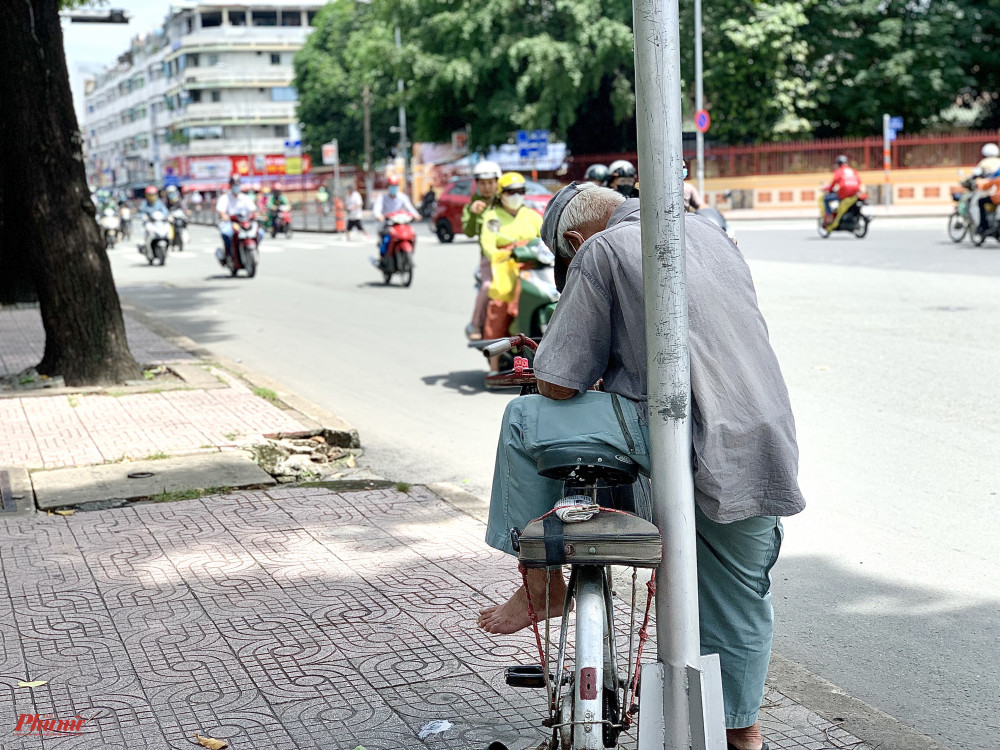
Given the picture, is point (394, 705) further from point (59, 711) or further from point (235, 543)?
point (235, 543)

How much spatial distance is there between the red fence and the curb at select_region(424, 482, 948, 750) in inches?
1255

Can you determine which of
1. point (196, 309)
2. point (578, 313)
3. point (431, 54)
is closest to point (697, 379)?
point (578, 313)

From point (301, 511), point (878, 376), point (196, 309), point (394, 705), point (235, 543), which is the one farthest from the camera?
point (196, 309)

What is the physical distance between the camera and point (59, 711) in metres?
3.50

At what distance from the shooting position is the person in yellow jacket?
926 centimetres

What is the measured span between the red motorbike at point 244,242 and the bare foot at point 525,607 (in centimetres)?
1878

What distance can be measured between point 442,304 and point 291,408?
763 centimetres

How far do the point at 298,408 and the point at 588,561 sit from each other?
5.78 meters

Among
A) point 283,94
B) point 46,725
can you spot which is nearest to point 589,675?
point 46,725

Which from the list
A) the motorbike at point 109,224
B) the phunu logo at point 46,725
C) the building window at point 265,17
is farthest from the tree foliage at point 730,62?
the building window at point 265,17

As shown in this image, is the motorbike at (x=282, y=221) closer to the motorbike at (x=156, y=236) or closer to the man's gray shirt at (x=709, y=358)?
the motorbike at (x=156, y=236)

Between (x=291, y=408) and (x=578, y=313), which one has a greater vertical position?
(x=578, y=313)

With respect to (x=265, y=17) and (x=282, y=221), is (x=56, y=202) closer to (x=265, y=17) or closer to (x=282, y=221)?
(x=282, y=221)

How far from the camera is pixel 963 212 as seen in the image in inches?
777
